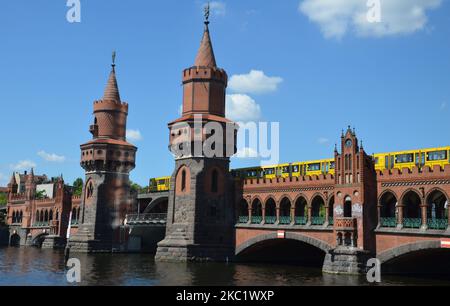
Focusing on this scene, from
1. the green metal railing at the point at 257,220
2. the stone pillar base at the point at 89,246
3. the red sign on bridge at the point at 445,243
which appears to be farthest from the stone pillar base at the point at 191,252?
the red sign on bridge at the point at 445,243

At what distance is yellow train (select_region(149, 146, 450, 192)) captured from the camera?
43.3m

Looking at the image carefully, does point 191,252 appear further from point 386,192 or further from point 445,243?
point 445,243

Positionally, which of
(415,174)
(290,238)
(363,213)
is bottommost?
(290,238)

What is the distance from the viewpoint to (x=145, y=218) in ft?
219

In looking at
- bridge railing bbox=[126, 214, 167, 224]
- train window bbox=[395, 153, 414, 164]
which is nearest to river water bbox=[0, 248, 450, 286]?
train window bbox=[395, 153, 414, 164]

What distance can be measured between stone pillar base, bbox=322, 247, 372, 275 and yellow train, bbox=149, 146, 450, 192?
7966 mm

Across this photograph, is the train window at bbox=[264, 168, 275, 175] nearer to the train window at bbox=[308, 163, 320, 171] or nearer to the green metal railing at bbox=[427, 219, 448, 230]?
the train window at bbox=[308, 163, 320, 171]

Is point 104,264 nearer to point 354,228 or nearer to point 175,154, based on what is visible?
point 175,154

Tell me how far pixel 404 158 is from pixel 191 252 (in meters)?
22.5

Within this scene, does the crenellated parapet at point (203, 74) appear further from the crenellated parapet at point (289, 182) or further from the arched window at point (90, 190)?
the arched window at point (90, 190)

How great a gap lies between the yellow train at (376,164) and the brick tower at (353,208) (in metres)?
2.92

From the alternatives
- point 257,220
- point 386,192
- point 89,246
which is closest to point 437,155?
point 386,192
